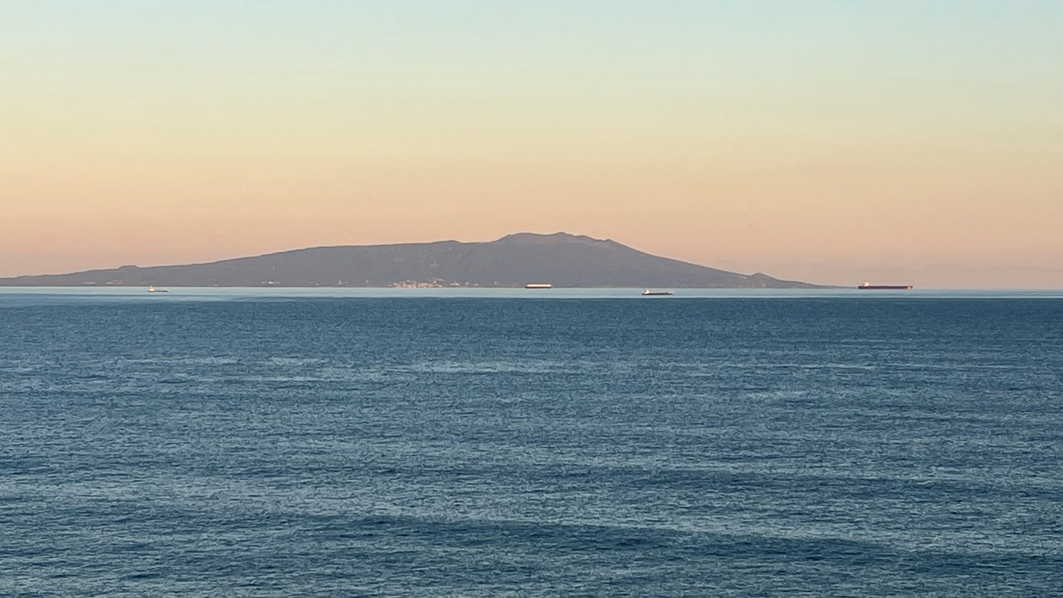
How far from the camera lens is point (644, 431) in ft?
238

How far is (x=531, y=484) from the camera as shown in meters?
55.2

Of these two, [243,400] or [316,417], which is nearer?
[316,417]

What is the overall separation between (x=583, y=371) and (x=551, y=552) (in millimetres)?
73797

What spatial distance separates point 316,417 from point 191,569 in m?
37.6

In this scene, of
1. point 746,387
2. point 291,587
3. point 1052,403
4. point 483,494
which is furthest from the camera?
point 746,387

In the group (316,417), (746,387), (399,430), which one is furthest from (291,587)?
(746,387)

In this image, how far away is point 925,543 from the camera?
148ft

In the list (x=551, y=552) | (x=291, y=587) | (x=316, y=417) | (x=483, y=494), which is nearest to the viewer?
(x=291, y=587)

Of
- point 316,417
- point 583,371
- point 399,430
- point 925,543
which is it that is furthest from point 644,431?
point 583,371

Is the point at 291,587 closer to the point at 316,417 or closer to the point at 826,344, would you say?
the point at 316,417

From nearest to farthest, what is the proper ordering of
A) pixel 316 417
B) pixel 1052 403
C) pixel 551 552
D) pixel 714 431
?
pixel 551 552 → pixel 714 431 → pixel 316 417 → pixel 1052 403

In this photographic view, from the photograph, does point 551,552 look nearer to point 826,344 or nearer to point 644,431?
point 644,431

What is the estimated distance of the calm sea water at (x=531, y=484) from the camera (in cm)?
4128

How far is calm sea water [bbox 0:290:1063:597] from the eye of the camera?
135 feet
